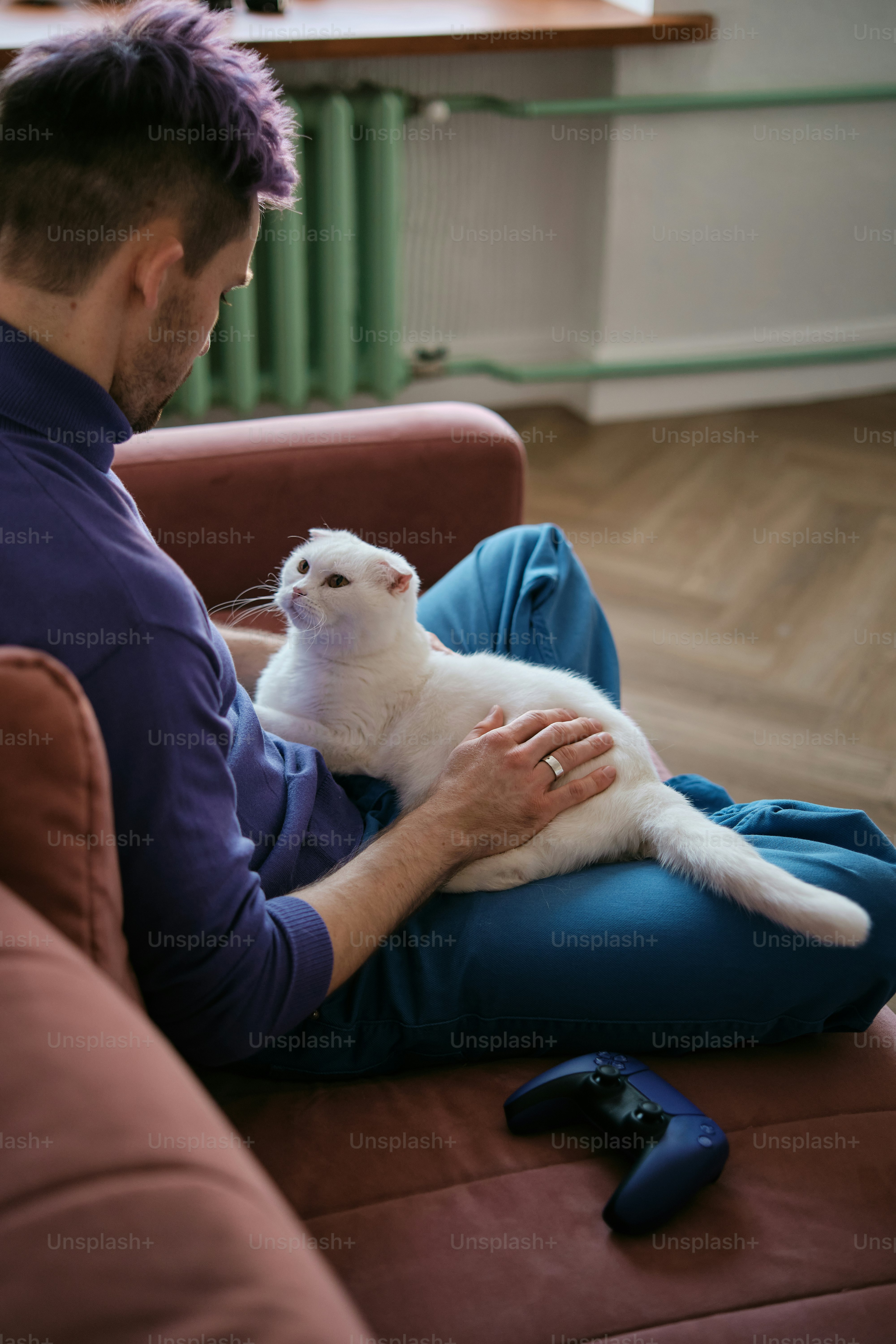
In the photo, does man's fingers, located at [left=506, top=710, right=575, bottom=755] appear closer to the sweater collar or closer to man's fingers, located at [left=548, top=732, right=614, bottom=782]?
man's fingers, located at [left=548, top=732, right=614, bottom=782]

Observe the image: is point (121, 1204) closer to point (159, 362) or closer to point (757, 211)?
point (159, 362)

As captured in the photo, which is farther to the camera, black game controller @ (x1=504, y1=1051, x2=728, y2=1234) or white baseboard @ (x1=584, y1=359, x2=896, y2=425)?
white baseboard @ (x1=584, y1=359, x2=896, y2=425)

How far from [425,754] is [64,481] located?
0.58 meters

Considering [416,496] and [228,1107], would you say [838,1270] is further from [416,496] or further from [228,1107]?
[416,496]

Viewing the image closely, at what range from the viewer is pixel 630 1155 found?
0.87 metres

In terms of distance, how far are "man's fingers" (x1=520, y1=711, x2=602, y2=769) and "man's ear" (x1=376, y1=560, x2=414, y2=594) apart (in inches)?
10.3

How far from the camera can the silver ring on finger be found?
1.13m

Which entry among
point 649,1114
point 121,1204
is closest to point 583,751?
point 649,1114

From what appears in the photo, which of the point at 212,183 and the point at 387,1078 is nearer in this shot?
the point at 212,183

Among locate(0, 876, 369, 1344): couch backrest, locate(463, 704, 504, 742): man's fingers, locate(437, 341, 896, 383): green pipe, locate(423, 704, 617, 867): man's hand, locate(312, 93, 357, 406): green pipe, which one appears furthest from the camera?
locate(437, 341, 896, 383): green pipe

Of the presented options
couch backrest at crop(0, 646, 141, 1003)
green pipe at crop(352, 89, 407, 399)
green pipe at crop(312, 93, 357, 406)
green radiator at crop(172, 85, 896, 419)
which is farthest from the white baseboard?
couch backrest at crop(0, 646, 141, 1003)

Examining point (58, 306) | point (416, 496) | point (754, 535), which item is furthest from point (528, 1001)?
point (754, 535)

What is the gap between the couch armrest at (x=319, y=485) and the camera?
1.49 metres

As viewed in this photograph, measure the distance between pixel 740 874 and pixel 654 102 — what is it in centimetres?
248
